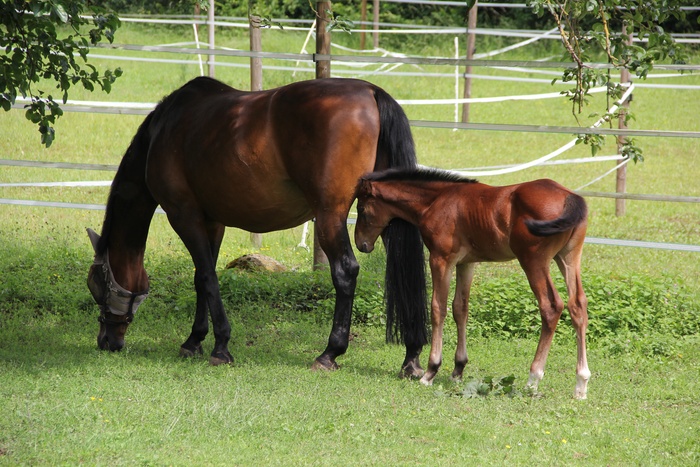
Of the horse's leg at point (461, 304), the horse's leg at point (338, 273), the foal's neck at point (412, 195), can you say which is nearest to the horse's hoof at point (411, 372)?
the horse's leg at point (461, 304)

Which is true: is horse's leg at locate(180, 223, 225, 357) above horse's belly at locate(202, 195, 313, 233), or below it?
below

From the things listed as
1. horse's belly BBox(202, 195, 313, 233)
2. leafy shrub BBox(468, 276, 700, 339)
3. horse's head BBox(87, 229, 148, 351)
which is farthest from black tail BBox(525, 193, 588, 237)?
horse's head BBox(87, 229, 148, 351)

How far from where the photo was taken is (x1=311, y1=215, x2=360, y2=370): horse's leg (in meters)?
5.49

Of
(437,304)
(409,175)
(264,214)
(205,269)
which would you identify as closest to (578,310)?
(437,304)

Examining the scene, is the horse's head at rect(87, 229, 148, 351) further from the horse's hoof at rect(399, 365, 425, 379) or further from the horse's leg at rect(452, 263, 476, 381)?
the horse's leg at rect(452, 263, 476, 381)

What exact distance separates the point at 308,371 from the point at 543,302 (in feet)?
5.46

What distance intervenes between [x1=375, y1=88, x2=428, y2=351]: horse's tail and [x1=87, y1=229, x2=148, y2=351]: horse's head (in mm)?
2024

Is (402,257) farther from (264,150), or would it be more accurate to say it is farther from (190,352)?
(190,352)

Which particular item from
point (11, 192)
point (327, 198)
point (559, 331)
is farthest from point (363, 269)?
point (11, 192)

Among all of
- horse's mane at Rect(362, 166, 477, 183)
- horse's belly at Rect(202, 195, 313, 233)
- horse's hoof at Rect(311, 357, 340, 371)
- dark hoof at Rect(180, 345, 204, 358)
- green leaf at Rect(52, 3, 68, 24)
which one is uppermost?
green leaf at Rect(52, 3, 68, 24)

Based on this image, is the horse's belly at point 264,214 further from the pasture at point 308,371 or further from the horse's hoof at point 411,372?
the horse's hoof at point 411,372

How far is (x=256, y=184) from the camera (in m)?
5.71

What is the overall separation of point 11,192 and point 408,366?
7988 mm

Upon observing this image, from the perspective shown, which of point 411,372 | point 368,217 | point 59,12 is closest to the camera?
point 59,12
